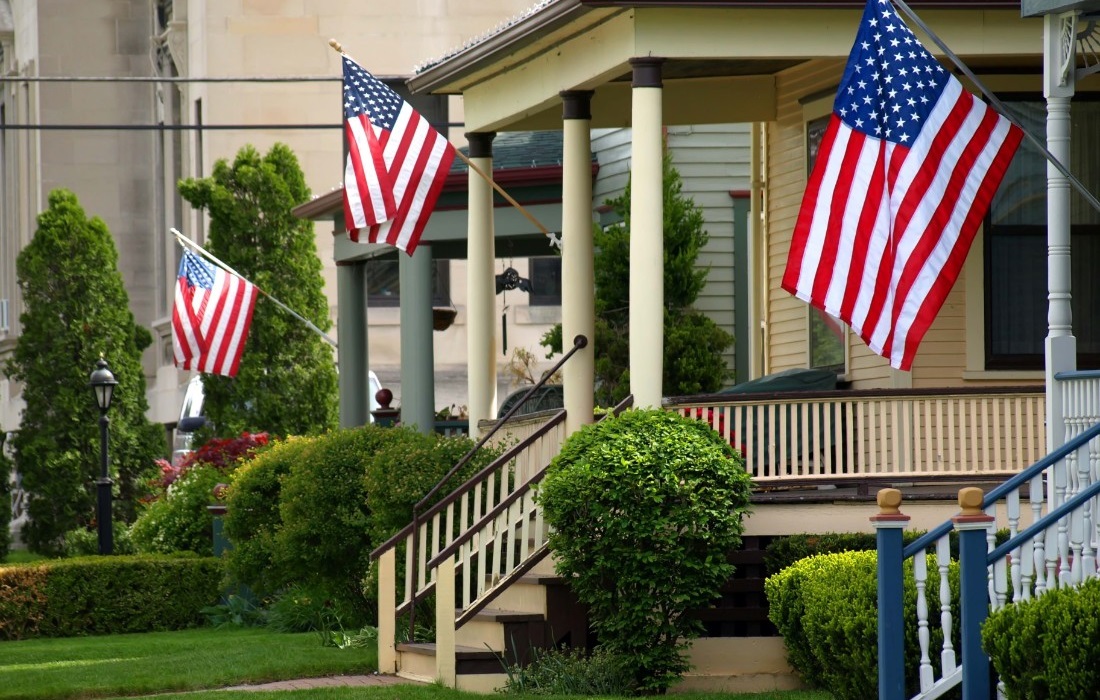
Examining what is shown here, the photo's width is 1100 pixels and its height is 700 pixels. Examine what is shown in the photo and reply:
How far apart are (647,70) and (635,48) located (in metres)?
0.19

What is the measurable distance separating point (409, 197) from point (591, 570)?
14.1ft

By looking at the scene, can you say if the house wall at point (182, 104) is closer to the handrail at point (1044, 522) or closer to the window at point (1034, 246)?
the window at point (1034, 246)

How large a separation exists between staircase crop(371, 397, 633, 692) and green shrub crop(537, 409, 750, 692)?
722mm

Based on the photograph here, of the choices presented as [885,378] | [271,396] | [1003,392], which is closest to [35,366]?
[271,396]

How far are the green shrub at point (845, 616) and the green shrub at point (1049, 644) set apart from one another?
1.17 m

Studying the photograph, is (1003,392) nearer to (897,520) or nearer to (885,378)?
(885,378)

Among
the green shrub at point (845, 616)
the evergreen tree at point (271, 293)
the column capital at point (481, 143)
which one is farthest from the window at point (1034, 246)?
the evergreen tree at point (271, 293)

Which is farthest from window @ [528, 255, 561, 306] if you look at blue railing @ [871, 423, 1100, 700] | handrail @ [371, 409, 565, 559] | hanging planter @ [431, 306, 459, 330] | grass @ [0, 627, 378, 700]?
blue railing @ [871, 423, 1100, 700]

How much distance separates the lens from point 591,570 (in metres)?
13.4

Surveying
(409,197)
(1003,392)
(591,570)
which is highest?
(409,197)

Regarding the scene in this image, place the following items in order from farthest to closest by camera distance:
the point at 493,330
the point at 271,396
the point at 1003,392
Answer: the point at 271,396
the point at 493,330
the point at 1003,392

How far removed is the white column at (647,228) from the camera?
14.3 metres

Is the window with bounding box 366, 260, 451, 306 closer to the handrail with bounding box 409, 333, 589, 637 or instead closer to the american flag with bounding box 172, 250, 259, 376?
the american flag with bounding box 172, 250, 259, 376

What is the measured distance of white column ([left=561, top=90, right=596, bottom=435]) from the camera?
1559cm
